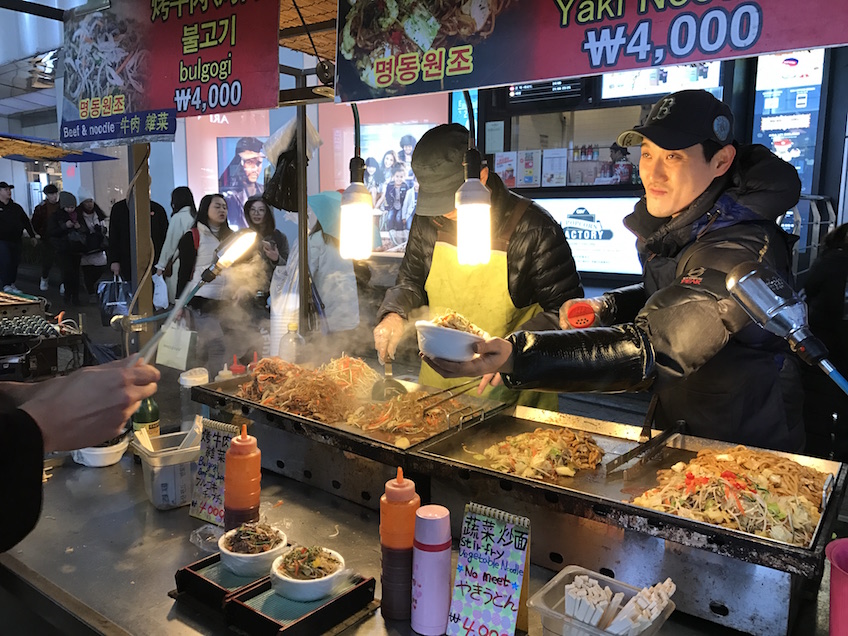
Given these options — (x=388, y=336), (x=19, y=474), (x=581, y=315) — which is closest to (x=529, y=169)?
(x=388, y=336)

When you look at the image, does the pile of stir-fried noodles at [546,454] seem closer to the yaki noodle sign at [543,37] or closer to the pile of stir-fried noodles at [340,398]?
the pile of stir-fried noodles at [340,398]

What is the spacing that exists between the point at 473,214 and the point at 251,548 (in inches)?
52.8

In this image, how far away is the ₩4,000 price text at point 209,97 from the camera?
3.01m

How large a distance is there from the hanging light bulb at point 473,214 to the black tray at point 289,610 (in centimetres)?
121

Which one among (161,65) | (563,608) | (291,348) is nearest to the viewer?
(563,608)

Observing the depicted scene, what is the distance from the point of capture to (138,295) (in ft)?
12.3

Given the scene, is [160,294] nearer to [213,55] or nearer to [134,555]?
[213,55]

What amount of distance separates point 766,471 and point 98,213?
16709 millimetres

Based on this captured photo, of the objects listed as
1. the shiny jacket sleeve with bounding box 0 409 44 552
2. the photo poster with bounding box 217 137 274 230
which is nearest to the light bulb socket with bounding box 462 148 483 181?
the shiny jacket sleeve with bounding box 0 409 44 552

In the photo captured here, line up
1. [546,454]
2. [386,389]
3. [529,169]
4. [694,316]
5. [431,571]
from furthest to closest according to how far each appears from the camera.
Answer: [529,169] → [386,389] → [546,454] → [694,316] → [431,571]

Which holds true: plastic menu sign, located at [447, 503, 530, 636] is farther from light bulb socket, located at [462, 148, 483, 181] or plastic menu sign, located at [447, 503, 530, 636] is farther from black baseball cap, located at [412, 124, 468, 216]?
black baseball cap, located at [412, 124, 468, 216]

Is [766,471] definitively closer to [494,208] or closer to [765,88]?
[494,208]

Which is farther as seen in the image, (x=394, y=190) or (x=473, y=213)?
(x=394, y=190)

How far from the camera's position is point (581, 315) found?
9.22 feet
